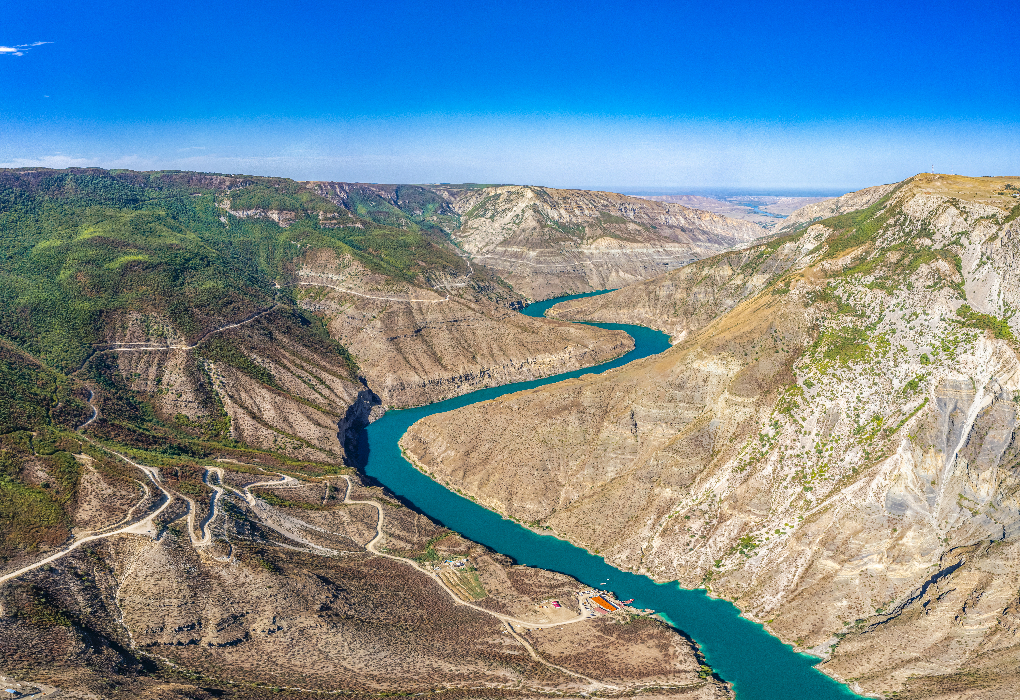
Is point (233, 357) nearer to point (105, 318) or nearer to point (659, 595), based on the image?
point (105, 318)

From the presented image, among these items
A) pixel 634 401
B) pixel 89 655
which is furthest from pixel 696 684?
pixel 89 655

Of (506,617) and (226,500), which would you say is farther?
(226,500)

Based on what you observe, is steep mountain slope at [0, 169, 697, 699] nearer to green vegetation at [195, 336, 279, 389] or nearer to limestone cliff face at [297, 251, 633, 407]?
green vegetation at [195, 336, 279, 389]

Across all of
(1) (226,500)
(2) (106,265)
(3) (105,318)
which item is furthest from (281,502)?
(2) (106,265)

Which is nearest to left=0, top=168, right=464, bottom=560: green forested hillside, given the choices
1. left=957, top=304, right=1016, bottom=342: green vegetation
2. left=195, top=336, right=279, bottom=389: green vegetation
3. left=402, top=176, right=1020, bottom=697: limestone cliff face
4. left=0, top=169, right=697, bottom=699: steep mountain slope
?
left=195, top=336, right=279, bottom=389: green vegetation

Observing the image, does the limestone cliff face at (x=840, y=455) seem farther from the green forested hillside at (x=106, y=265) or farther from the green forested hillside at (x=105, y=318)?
the green forested hillside at (x=106, y=265)

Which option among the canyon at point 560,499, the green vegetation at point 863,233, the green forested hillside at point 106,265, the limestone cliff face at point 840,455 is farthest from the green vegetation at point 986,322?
the green forested hillside at point 106,265

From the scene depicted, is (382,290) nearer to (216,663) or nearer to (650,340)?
(650,340)
